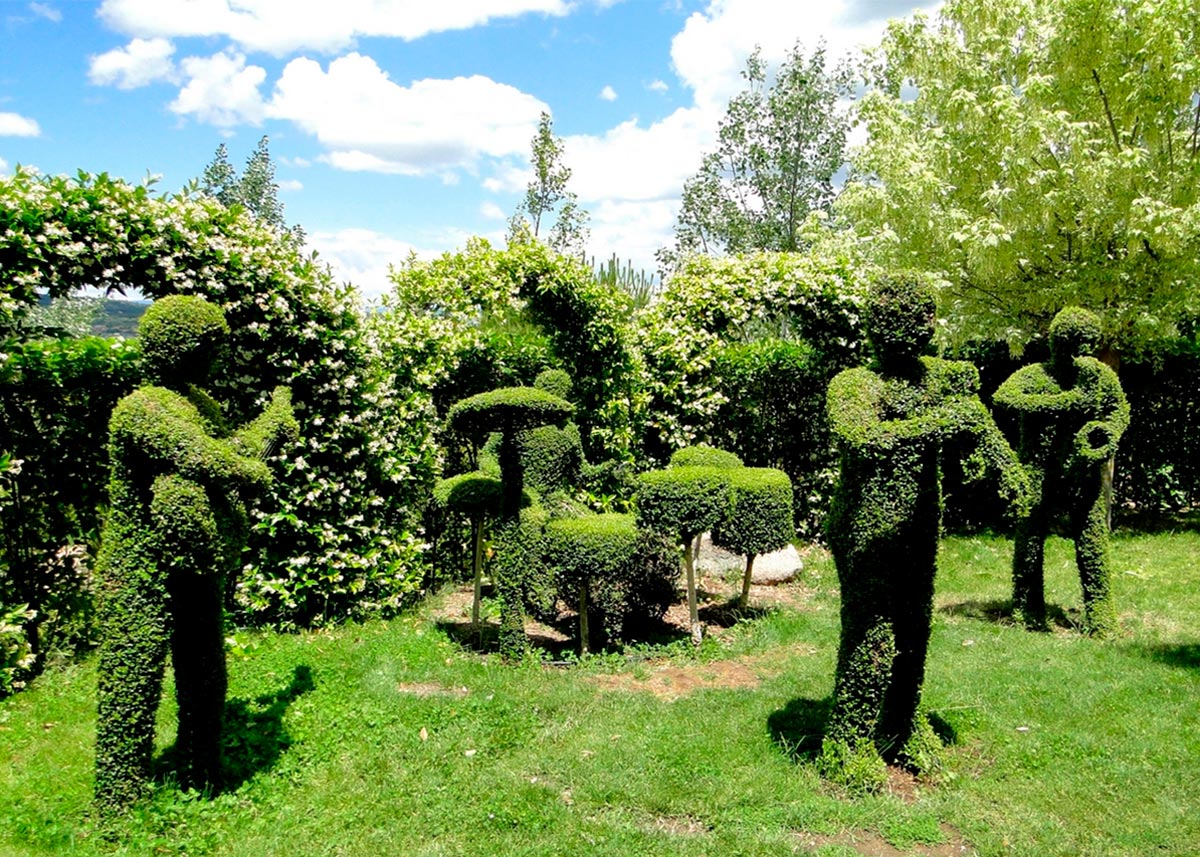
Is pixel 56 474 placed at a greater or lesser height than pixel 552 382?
lesser

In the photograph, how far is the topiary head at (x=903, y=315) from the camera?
4.50m

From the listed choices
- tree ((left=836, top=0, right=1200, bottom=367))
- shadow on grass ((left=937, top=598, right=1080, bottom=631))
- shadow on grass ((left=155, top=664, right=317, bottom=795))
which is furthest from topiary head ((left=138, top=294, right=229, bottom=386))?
tree ((left=836, top=0, right=1200, bottom=367))

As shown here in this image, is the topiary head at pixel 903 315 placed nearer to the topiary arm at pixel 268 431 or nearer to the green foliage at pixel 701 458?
the green foliage at pixel 701 458

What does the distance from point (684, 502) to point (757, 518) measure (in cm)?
112

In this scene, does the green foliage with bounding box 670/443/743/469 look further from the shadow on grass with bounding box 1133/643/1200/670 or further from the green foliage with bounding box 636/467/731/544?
the shadow on grass with bounding box 1133/643/1200/670

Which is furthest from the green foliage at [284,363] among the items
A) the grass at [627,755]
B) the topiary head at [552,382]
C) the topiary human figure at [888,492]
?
the topiary human figure at [888,492]

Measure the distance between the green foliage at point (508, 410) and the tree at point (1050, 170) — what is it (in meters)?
7.54

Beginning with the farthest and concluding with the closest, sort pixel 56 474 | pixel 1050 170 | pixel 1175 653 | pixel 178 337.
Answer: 1. pixel 1050 170
2. pixel 1175 653
3. pixel 56 474
4. pixel 178 337

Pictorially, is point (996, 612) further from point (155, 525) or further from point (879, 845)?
point (155, 525)

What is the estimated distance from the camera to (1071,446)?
23.8 ft

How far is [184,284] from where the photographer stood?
6.36 meters

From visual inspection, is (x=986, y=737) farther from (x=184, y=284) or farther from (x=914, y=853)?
(x=184, y=284)

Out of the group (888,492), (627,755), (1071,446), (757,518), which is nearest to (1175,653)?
(1071,446)

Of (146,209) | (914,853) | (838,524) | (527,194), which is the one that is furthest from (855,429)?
(527,194)
